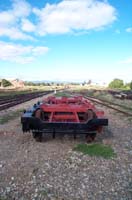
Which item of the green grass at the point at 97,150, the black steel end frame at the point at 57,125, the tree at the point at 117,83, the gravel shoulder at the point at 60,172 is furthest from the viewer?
the tree at the point at 117,83

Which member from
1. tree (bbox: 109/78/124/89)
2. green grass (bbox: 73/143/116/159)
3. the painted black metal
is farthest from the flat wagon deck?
tree (bbox: 109/78/124/89)

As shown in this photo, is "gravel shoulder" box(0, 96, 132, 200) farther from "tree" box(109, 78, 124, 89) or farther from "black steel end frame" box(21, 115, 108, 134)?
"tree" box(109, 78, 124, 89)

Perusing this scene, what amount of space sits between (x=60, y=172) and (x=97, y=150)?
182 cm

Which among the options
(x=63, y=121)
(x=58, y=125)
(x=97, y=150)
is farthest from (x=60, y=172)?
(x=63, y=121)

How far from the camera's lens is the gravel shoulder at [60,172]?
434 centimetres

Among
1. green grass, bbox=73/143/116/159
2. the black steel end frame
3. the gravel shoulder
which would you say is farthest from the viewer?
the black steel end frame

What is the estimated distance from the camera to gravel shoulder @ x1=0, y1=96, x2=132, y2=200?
4344mm

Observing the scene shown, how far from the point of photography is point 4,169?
210 inches

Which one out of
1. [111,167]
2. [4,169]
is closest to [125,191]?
[111,167]

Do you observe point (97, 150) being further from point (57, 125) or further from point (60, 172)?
point (60, 172)

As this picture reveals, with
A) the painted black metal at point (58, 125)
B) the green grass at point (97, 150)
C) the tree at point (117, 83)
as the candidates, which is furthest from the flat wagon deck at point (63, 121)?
the tree at point (117, 83)

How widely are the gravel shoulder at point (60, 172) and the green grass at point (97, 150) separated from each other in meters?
0.21

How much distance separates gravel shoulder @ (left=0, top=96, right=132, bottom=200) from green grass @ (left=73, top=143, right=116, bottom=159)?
21cm

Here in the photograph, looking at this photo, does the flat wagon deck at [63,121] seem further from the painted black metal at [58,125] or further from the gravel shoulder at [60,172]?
the gravel shoulder at [60,172]
